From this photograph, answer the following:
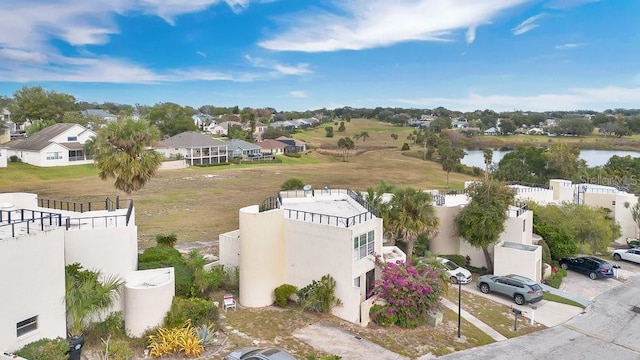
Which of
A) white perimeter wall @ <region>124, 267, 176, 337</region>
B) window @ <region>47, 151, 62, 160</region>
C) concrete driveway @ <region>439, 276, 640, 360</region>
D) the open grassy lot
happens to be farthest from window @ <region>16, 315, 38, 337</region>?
window @ <region>47, 151, 62, 160</region>

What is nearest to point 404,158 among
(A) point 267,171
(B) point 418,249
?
(A) point 267,171

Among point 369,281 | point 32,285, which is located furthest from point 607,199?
point 32,285

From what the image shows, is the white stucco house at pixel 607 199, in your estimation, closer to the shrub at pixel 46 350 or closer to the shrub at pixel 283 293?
the shrub at pixel 283 293

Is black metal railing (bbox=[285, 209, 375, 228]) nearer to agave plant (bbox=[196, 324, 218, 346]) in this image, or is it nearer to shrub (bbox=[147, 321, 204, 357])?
agave plant (bbox=[196, 324, 218, 346])

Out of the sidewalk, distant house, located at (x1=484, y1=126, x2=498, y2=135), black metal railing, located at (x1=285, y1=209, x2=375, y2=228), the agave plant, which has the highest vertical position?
distant house, located at (x1=484, y1=126, x2=498, y2=135)

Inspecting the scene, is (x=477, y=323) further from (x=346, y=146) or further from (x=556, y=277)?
(x=346, y=146)

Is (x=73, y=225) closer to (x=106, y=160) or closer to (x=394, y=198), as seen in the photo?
(x=106, y=160)
